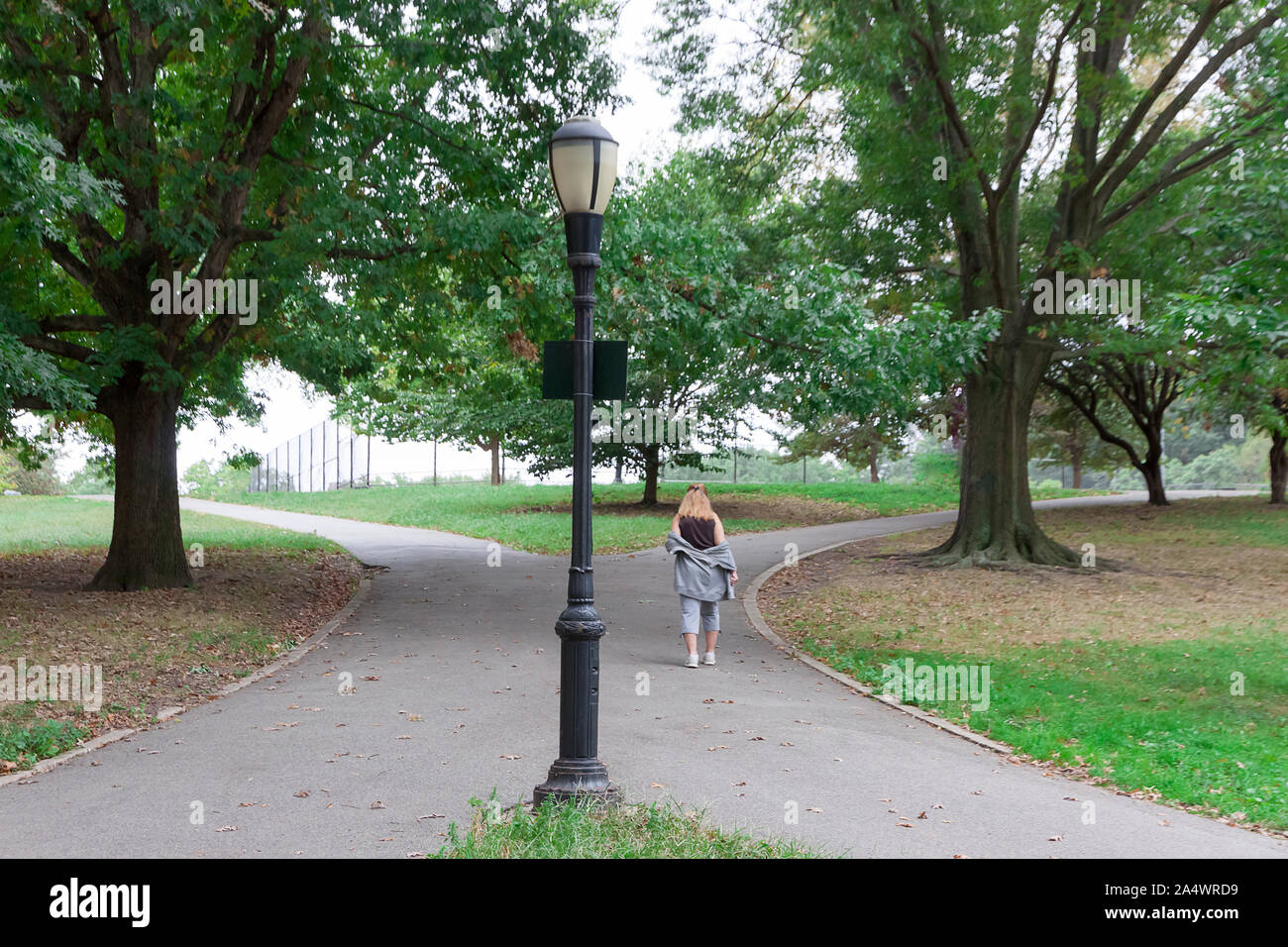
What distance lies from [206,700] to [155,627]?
3.16 meters

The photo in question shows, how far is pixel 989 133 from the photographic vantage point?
17.4m

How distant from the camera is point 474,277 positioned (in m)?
15.0

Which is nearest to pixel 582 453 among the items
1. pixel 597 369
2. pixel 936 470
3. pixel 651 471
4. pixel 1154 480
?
pixel 597 369

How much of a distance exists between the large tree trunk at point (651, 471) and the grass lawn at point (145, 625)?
38.1 feet

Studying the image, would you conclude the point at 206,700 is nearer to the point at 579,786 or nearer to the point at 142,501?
the point at 579,786

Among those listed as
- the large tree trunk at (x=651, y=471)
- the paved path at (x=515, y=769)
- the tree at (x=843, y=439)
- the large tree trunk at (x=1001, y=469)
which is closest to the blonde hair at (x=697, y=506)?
the paved path at (x=515, y=769)

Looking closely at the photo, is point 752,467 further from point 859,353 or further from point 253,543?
point 859,353

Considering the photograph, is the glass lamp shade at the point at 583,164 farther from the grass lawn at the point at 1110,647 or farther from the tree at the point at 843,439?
the tree at the point at 843,439

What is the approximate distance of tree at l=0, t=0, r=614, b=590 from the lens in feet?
42.1

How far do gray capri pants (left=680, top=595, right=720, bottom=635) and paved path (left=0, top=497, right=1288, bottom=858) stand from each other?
0.44 metres

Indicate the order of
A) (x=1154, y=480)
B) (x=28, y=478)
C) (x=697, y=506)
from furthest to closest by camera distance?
(x=28, y=478), (x=1154, y=480), (x=697, y=506)

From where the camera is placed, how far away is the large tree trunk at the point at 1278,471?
102ft

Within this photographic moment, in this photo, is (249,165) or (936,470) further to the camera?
(936,470)

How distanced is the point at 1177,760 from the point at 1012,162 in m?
11.9
